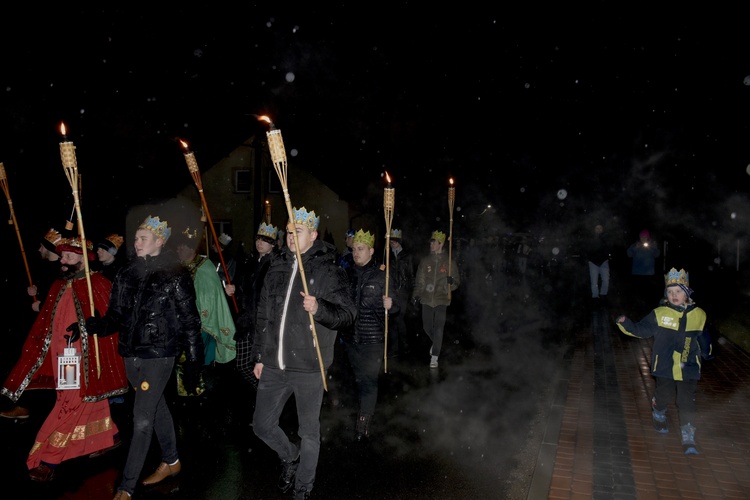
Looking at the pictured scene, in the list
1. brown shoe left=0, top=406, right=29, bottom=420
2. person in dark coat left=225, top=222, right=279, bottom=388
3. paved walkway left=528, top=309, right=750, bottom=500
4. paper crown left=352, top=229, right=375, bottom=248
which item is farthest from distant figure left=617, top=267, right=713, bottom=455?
brown shoe left=0, top=406, right=29, bottom=420

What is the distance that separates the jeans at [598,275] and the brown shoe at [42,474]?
15.2m

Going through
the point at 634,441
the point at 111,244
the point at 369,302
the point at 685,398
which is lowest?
the point at 634,441

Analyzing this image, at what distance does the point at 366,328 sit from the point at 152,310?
2.24m

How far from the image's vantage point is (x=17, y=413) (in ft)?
20.2

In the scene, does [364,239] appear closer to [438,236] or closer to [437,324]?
[438,236]

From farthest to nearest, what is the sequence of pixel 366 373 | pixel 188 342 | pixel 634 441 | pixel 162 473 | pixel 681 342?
1. pixel 366 373
2. pixel 634 441
3. pixel 681 342
4. pixel 162 473
5. pixel 188 342

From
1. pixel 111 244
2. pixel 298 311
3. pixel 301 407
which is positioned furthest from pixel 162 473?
pixel 111 244

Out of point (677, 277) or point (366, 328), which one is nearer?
point (677, 277)

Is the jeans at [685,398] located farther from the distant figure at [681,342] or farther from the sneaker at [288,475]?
the sneaker at [288,475]

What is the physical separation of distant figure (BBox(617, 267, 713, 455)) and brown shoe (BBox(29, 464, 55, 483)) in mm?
5279

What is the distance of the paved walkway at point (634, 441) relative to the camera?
4512 mm

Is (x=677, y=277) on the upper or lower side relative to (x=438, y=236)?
lower

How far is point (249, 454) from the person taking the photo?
206 inches

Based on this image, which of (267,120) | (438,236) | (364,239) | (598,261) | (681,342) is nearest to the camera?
(267,120)
